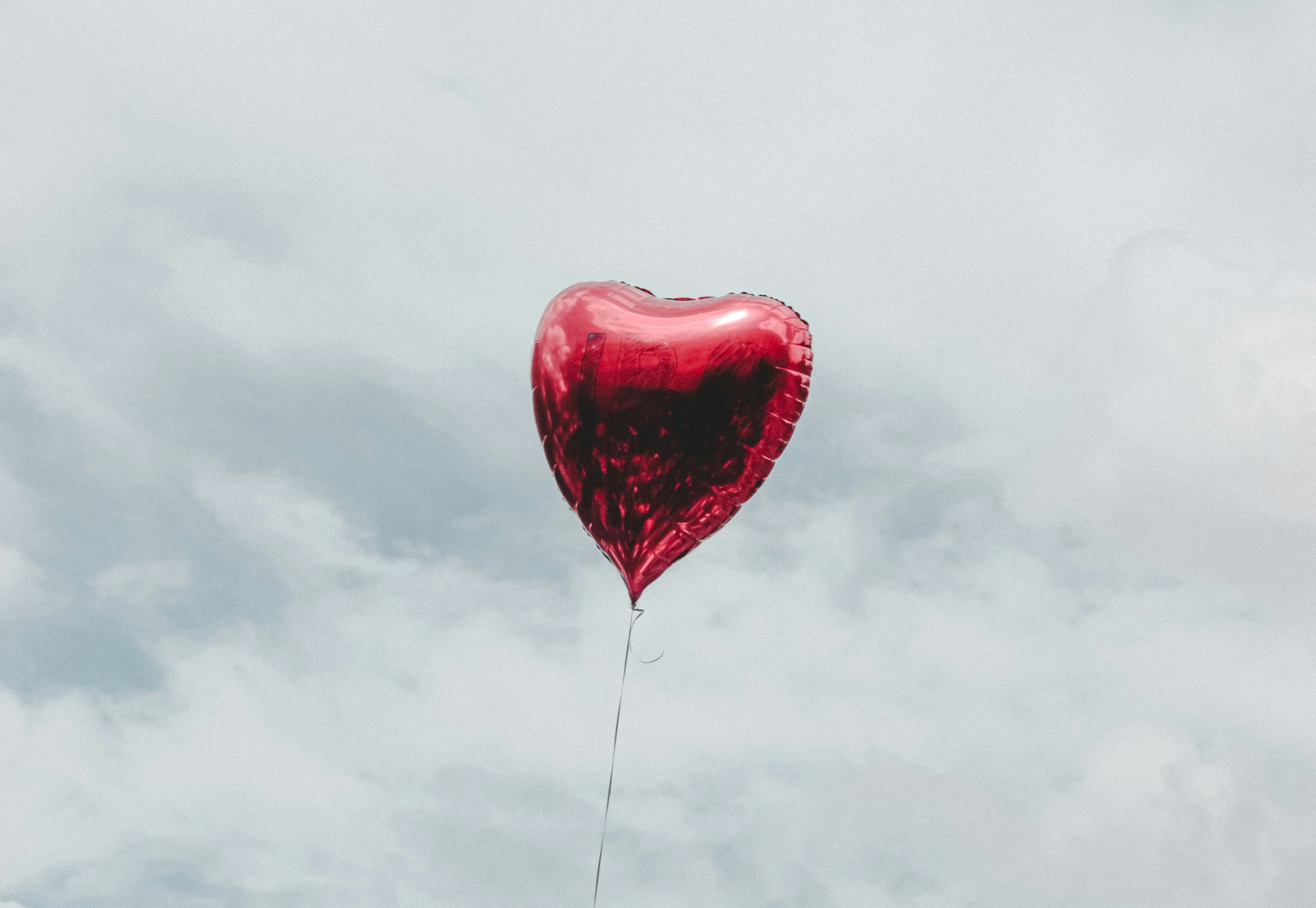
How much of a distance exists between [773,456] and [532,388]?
4052 millimetres

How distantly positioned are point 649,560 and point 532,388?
337cm

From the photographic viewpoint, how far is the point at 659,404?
26.5 metres

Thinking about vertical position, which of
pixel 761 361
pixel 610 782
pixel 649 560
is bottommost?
pixel 610 782

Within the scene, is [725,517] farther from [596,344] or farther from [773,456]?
[596,344]

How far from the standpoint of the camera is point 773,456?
2769cm

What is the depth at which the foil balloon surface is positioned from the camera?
26.6 m

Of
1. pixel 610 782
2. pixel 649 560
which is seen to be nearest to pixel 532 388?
pixel 649 560

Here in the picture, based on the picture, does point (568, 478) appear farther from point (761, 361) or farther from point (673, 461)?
point (761, 361)

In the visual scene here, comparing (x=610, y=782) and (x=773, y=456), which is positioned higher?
(x=773, y=456)

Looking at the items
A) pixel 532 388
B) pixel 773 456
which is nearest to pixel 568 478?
pixel 532 388

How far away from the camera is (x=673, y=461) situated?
→ 88.2 ft

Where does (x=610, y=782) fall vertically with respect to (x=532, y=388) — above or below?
below

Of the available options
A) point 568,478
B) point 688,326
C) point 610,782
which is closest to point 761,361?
point 688,326

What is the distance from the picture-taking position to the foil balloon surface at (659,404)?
87.2ft
